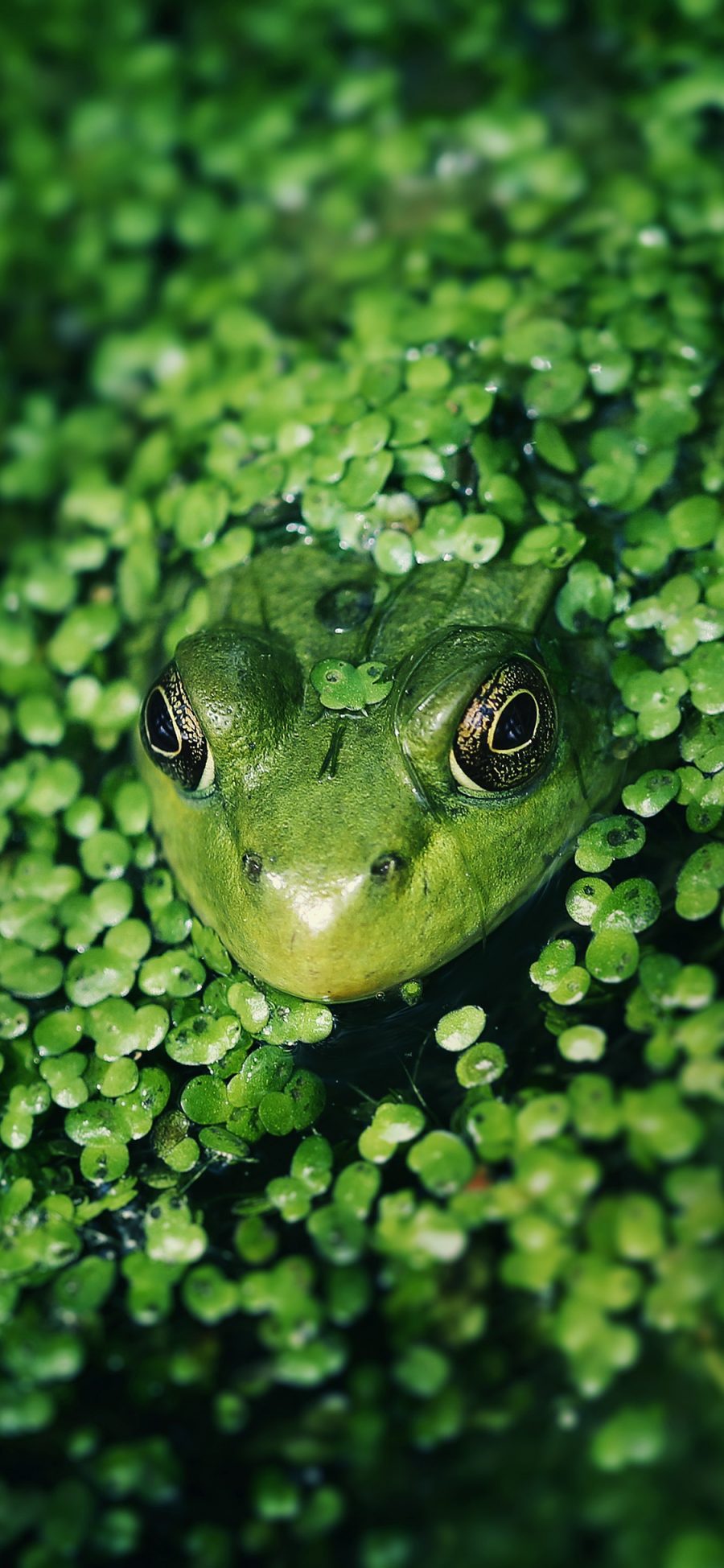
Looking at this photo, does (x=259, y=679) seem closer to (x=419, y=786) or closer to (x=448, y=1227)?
(x=419, y=786)

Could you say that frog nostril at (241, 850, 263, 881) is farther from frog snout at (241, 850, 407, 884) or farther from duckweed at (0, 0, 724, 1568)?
duckweed at (0, 0, 724, 1568)

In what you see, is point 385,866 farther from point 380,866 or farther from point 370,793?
point 370,793

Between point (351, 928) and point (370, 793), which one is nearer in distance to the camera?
point (351, 928)

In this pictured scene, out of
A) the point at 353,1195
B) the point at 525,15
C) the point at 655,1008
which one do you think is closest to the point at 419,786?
the point at 655,1008

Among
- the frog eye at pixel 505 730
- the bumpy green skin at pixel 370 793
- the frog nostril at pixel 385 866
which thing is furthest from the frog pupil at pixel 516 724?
the frog nostril at pixel 385 866

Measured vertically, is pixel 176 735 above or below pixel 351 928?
above

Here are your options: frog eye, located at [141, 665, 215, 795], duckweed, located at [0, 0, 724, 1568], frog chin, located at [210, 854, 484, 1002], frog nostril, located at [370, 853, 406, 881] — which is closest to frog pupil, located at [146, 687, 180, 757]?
frog eye, located at [141, 665, 215, 795]

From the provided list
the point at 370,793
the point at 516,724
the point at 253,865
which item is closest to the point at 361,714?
the point at 370,793
